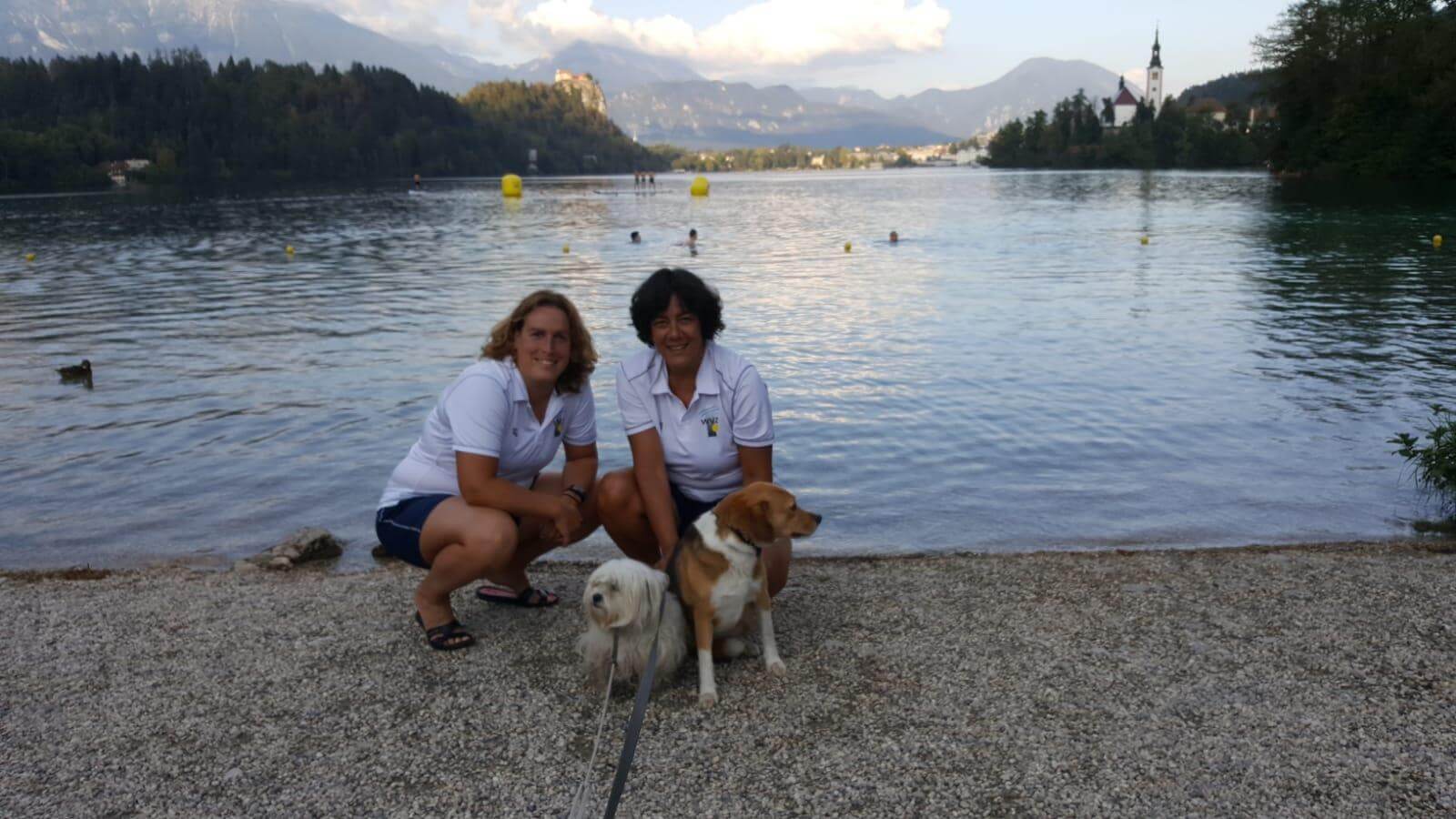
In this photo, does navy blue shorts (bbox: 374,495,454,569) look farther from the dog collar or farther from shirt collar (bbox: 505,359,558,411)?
the dog collar

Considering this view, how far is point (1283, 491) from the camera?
888 centimetres

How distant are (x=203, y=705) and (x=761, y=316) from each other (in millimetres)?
16593

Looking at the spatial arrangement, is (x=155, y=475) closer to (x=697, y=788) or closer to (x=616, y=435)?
(x=616, y=435)

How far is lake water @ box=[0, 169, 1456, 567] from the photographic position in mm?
8641

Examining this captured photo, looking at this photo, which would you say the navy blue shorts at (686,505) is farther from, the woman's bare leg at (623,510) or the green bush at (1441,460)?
the green bush at (1441,460)

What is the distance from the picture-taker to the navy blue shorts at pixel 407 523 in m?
4.98

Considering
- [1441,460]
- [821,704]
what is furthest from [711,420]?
[1441,460]

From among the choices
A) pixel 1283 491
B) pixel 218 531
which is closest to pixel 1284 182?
pixel 1283 491

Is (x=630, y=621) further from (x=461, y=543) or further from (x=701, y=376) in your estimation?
(x=701, y=376)

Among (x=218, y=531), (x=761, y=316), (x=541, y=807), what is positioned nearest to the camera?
(x=541, y=807)

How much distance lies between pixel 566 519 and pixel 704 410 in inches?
32.9

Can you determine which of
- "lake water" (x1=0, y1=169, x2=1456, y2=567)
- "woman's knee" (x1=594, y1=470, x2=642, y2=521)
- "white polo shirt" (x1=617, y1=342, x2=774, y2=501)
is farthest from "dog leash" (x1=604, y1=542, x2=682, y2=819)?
"lake water" (x1=0, y1=169, x2=1456, y2=567)

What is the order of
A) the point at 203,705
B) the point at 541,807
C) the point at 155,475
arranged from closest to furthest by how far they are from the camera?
the point at 541,807
the point at 203,705
the point at 155,475

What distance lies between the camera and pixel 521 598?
567 cm
